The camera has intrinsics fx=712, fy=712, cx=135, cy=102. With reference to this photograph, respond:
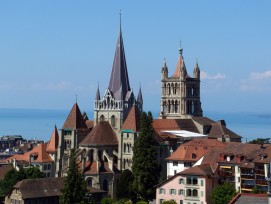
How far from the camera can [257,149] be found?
89.6m

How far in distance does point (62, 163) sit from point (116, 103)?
48.1 ft

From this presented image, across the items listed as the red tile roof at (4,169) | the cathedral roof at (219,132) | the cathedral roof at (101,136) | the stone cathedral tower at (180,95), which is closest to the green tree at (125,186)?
the cathedral roof at (101,136)

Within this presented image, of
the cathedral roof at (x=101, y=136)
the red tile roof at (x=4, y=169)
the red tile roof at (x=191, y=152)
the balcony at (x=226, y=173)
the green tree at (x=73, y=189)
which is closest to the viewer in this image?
the green tree at (x=73, y=189)

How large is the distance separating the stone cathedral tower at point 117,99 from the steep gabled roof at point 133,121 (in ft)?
21.7

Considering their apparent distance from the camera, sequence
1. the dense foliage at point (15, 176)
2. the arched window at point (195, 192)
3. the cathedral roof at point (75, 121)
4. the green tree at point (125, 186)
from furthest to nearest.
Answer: the cathedral roof at point (75, 121), the dense foliage at point (15, 176), the green tree at point (125, 186), the arched window at point (195, 192)

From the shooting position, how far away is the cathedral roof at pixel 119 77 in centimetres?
12462

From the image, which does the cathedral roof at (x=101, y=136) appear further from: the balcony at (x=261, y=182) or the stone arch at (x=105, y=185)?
the balcony at (x=261, y=182)

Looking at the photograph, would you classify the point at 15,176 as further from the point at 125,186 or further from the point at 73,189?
the point at 73,189

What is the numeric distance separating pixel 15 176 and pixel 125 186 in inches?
718

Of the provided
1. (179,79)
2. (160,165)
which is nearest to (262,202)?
(160,165)

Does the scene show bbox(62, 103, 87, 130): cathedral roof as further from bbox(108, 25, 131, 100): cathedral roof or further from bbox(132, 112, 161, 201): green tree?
bbox(132, 112, 161, 201): green tree

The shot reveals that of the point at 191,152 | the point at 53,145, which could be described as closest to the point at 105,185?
the point at 191,152

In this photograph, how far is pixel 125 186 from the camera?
323ft

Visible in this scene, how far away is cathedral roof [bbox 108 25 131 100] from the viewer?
125m
